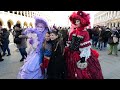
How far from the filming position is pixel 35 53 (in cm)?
434

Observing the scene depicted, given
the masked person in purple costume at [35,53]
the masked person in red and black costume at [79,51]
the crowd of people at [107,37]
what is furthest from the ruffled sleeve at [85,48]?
the crowd of people at [107,37]

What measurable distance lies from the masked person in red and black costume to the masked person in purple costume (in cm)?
67

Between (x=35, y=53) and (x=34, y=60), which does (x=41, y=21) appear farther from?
(x=34, y=60)

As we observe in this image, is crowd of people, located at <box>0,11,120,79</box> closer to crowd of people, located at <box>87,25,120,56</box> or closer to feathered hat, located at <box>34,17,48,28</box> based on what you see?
feathered hat, located at <box>34,17,48,28</box>

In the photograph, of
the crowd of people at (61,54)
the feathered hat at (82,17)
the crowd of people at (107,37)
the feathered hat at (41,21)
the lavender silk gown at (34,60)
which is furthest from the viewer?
the crowd of people at (107,37)

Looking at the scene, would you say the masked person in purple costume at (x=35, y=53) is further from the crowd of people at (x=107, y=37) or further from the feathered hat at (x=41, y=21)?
the crowd of people at (x=107, y=37)

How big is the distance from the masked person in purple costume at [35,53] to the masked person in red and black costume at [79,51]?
2.19ft

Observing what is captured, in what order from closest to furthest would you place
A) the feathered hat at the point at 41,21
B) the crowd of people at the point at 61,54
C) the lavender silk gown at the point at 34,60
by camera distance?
the crowd of people at the point at 61,54 → the lavender silk gown at the point at 34,60 → the feathered hat at the point at 41,21

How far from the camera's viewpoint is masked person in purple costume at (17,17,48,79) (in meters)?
4.15

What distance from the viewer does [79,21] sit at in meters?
3.99

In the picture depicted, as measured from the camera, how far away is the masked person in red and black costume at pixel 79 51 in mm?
3906
